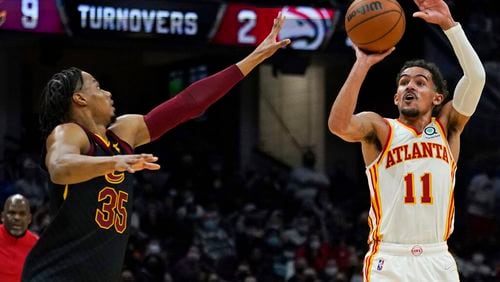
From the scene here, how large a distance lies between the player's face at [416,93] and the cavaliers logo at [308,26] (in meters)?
7.86

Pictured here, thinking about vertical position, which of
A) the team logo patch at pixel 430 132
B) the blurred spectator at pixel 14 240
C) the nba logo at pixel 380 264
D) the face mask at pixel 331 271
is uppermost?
the team logo patch at pixel 430 132

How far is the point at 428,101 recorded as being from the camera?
18.9 ft

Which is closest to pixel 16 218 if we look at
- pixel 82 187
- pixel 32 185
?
pixel 82 187

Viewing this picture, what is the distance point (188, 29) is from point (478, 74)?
821cm

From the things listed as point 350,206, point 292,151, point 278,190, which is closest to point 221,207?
point 278,190

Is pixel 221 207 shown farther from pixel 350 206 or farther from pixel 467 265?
pixel 467 265

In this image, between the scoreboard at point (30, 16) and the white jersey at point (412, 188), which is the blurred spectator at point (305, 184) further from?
the white jersey at point (412, 188)

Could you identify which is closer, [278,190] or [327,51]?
[327,51]

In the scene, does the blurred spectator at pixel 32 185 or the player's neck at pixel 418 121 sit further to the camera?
the blurred spectator at pixel 32 185

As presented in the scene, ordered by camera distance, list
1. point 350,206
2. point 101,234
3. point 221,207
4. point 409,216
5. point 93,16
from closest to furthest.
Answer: point 101,234, point 409,216, point 93,16, point 221,207, point 350,206

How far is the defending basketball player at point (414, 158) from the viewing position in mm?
5473

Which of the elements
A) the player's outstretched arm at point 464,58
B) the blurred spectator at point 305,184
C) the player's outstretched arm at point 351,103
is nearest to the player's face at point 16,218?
the player's outstretched arm at point 351,103

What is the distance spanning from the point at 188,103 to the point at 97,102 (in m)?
0.60

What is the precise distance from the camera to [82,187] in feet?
15.9
